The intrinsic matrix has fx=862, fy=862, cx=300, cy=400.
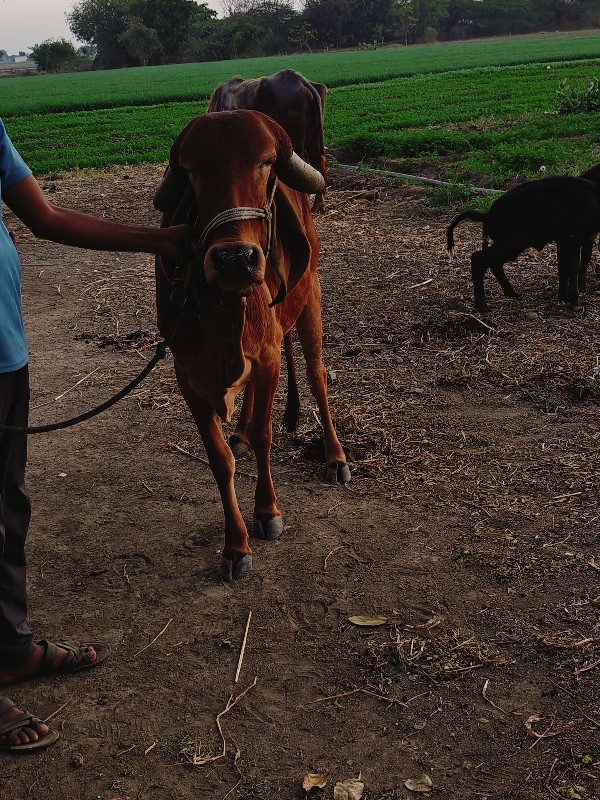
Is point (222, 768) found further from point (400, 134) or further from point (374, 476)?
point (400, 134)

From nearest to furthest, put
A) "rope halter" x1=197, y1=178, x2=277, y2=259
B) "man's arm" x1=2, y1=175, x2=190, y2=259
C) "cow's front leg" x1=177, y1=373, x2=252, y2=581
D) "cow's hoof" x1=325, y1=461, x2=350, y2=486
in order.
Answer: "man's arm" x1=2, y1=175, x2=190, y2=259 → "rope halter" x1=197, y1=178, x2=277, y2=259 → "cow's front leg" x1=177, y1=373, x2=252, y2=581 → "cow's hoof" x1=325, y1=461, x2=350, y2=486

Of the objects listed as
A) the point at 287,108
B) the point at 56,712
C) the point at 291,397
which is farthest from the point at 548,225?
the point at 56,712

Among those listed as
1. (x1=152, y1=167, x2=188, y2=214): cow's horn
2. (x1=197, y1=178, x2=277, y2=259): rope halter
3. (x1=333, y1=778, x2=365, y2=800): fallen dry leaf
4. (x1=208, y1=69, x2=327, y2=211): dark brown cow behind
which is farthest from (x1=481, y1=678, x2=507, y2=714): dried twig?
(x1=208, y1=69, x2=327, y2=211): dark brown cow behind

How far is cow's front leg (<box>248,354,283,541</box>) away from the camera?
436 cm

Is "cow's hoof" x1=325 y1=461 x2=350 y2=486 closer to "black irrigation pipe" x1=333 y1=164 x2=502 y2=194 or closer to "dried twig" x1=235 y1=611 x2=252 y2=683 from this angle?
"dried twig" x1=235 y1=611 x2=252 y2=683

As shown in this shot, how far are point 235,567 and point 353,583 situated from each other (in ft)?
2.00

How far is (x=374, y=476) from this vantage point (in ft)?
17.3

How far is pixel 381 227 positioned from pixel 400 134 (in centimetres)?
672

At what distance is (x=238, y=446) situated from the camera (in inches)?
226

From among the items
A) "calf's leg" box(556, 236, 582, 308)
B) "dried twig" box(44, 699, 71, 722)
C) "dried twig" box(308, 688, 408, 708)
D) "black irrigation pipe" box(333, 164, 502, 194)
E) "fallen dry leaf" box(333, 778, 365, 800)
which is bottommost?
"dried twig" box(308, 688, 408, 708)

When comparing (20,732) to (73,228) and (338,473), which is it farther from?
(338,473)

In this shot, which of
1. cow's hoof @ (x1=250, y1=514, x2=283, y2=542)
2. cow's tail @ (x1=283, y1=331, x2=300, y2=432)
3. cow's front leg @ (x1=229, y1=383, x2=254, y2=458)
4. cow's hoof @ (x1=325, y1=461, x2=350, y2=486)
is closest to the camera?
cow's hoof @ (x1=250, y1=514, x2=283, y2=542)

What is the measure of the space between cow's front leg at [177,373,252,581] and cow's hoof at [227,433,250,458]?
127 cm

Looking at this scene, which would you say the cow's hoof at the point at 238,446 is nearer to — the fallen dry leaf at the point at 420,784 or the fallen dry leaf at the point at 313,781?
the fallen dry leaf at the point at 313,781
